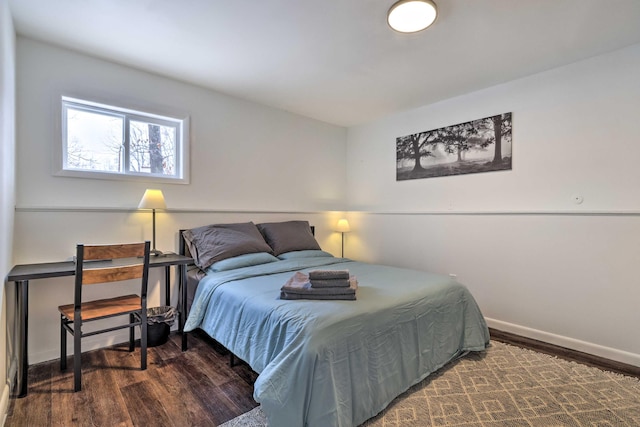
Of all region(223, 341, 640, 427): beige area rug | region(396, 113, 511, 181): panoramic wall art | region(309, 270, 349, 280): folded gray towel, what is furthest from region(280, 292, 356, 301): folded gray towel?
region(396, 113, 511, 181): panoramic wall art

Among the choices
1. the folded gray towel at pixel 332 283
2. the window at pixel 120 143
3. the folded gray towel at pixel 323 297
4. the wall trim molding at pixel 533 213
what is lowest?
the folded gray towel at pixel 323 297

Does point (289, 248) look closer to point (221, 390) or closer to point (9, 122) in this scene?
point (221, 390)

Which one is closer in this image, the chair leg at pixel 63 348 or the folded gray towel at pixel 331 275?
the folded gray towel at pixel 331 275

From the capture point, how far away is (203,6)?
75.4 inches

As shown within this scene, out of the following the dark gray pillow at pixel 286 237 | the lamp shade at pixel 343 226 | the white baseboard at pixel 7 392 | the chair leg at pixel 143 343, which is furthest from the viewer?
the lamp shade at pixel 343 226

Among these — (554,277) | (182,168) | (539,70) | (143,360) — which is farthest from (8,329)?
(539,70)

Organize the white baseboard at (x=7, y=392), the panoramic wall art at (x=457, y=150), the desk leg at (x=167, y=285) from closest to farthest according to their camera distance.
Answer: the white baseboard at (x=7, y=392), the desk leg at (x=167, y=285), the panoramic wall art at (x=457, y=150)

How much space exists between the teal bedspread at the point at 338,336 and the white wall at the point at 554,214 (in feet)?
2.74

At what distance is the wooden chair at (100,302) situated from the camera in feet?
6.22

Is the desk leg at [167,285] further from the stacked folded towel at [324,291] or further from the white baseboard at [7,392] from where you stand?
the stacked folded towel at [324,291]

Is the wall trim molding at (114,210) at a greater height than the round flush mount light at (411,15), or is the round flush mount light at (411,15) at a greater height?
the round flush mount light at (411,15)

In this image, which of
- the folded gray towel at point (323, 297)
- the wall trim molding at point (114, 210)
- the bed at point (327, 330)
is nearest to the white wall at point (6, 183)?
the wall trim molding at point (114, 210)

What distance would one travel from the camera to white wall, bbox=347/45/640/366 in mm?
2371

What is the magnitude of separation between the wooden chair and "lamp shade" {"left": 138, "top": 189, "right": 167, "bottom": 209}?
521 millimetres
